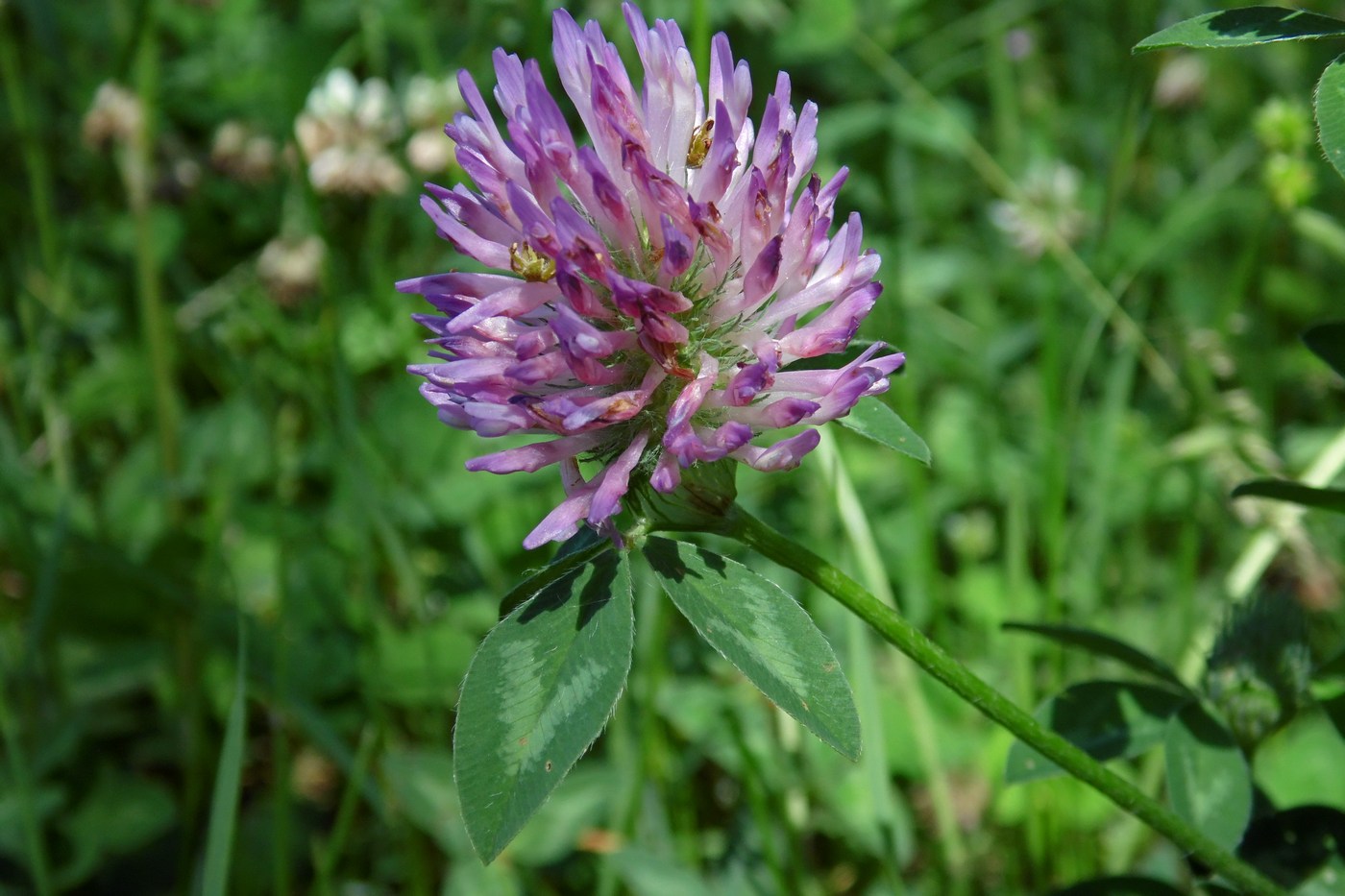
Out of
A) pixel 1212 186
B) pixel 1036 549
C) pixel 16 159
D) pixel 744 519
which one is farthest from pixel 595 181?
pixel 16 159

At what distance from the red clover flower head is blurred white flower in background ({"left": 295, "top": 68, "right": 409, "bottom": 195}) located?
199 centimetres

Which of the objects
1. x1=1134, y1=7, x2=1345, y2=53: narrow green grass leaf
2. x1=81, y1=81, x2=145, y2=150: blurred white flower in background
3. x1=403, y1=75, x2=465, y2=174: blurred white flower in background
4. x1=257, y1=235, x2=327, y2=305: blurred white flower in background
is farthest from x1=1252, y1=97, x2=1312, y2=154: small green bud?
x1=81, y1=81, x2=145, y2=150: blurred white flower in background

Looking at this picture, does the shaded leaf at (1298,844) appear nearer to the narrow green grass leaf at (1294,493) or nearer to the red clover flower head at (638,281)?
the narrow green grass leaf at (1294,493)

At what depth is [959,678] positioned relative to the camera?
40.4 inches

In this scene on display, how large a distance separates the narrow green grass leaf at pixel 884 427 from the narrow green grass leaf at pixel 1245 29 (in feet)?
1.22

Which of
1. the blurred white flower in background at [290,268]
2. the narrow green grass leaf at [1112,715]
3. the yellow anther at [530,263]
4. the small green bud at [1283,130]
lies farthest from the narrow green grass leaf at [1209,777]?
the blurred white flower in background at [290,268]

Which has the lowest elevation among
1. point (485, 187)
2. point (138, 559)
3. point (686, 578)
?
point (138, 559)

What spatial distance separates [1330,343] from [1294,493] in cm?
18

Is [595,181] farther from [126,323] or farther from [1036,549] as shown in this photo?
[126,323]

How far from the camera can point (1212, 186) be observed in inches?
122

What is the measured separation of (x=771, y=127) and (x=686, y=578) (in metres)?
0.38

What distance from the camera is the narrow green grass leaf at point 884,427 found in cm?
111

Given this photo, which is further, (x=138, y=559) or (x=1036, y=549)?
(x=1036, y=549)

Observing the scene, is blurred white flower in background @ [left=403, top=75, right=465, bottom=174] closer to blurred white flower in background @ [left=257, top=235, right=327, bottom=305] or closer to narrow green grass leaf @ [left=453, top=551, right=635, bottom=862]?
blurred white flower in background @ [left=257, top=235, right=327, bottom=305]
